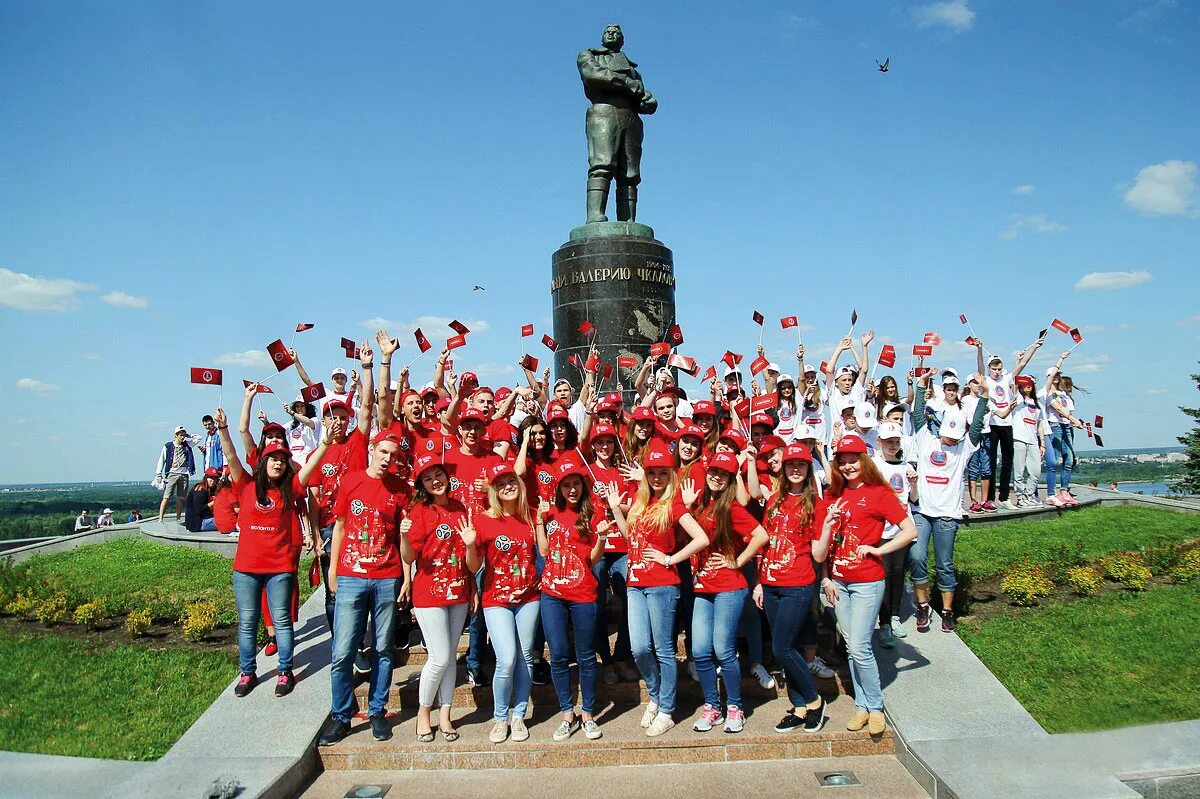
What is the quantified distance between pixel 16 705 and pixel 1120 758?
8.00 m

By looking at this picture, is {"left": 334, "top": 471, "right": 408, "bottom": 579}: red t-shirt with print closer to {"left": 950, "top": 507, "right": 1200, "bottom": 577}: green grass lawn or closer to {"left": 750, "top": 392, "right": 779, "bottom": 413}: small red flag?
{"left": 750, "top": 392, "right": 779, "bottom": 413}: small red flag

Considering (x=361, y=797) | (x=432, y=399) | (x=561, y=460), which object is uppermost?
→ (x=432, y=399)

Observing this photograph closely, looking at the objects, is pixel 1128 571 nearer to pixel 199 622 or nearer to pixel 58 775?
pixel 199 622

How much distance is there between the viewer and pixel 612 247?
1363cm

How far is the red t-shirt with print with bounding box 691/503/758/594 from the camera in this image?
544 centimetres

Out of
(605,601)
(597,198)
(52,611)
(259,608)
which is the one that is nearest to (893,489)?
(605,601)

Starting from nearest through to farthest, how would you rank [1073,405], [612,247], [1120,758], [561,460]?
[1120,758]
[561,460]
[1073,405]
[612,247]

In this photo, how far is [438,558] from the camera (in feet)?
18.0

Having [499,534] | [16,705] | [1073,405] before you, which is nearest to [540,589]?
[499,534]

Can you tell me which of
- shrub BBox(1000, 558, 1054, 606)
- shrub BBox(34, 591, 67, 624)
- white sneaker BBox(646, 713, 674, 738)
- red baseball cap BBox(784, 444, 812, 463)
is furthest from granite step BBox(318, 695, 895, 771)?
shrub BBox(34, 591, 67, 624)

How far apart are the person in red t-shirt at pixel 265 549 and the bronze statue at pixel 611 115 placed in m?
9.52

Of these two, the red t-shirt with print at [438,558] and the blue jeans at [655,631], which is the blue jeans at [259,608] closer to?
the red t-shirt with print at [438,558]

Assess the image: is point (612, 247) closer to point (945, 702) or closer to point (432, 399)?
point (432, 399)

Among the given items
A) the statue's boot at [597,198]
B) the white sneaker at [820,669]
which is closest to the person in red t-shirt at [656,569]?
the white sneaker at [820,669]
